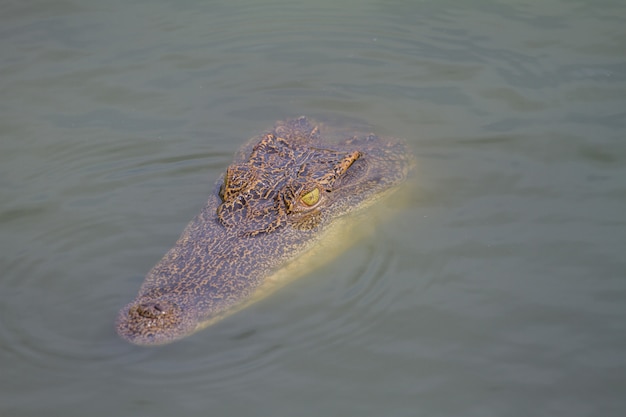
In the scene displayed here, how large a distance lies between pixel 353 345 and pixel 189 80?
436 cm

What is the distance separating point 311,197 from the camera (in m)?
5.42

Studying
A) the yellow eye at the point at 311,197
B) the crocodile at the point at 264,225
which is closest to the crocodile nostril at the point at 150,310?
the crocodile at the point at 264,225

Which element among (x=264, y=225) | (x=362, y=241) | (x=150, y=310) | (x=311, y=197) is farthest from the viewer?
(x=311, y=197)

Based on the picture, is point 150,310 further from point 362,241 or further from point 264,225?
point 362,241

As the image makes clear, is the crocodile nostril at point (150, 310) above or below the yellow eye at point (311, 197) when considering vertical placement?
below

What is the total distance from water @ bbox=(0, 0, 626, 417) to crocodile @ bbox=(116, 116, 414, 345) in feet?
0.60

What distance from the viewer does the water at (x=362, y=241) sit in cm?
406

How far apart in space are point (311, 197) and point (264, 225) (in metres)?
0.49

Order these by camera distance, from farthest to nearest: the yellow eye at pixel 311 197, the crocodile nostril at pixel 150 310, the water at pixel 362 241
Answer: the yellow eye at pixel 311 197
the crocodile nostril at pixel 150 310
the water at pixel 362 241

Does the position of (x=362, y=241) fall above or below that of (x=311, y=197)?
below

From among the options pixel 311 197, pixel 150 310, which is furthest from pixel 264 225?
pixel 150 310

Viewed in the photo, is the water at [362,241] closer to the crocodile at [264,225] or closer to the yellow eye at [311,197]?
the crocodile at [264,225]

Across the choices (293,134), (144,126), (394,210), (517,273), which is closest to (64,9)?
(144,126)

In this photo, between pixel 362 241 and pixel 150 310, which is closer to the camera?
pixel 150 310
